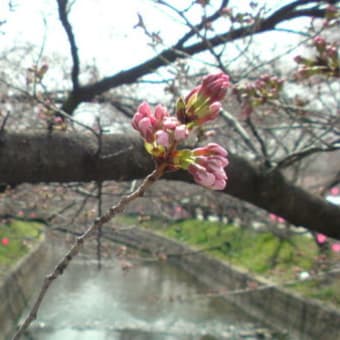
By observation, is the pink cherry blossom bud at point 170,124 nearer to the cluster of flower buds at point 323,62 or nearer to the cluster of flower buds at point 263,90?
the cluster of flower buds at point 323,62

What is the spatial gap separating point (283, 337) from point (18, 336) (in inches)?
390

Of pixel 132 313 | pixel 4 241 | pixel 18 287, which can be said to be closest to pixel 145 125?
pixel 18 287

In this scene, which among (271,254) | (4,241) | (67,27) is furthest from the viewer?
(271,254)

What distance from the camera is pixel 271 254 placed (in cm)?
1395

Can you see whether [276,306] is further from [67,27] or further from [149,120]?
[149,120]

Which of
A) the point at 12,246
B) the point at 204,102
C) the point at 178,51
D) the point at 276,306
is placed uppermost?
the point at 178,51

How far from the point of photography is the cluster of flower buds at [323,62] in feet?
7.45

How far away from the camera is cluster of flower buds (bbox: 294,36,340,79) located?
7.45 ft

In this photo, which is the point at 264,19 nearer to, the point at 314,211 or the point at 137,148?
the point at 314,211

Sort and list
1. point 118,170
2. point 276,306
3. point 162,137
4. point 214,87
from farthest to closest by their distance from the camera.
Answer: point 276,306 < point 118,170 < point 214,87 < point 162,137

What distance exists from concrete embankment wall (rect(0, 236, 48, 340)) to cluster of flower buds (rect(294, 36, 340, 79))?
787 cm

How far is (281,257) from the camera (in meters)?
13.4

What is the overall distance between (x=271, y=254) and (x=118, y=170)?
11.9m

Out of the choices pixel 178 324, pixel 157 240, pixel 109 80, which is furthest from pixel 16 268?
pixel 157 240
